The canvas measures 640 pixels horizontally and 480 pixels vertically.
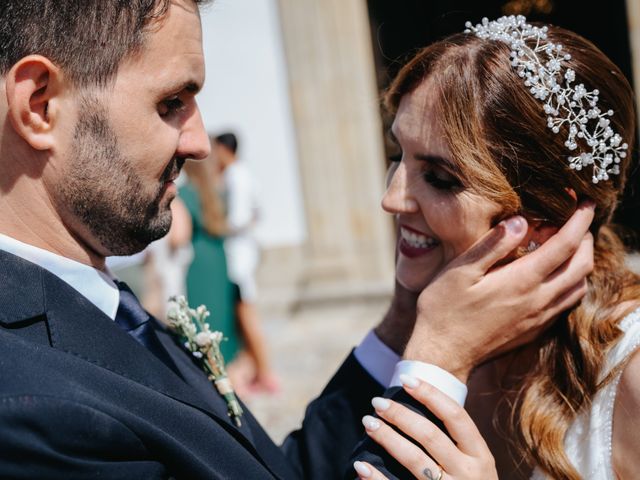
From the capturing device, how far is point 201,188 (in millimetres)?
5797

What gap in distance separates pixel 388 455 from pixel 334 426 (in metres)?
0.49

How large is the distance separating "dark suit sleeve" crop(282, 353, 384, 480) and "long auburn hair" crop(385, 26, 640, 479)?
1.51 feet

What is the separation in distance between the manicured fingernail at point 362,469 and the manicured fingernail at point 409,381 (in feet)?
0.69

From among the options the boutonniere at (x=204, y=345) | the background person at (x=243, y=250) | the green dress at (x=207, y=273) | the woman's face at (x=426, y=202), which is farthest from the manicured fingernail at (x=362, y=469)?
the background person at (x=243, y=250)

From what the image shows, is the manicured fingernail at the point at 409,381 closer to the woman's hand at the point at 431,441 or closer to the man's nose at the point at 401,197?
the woman's hand at the point at 431,441

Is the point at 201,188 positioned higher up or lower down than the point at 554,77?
lower down

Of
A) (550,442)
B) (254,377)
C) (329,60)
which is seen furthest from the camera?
(329,60)

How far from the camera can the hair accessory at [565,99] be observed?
184 centimetres

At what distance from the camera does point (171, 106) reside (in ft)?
5.64

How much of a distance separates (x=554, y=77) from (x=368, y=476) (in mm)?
1142

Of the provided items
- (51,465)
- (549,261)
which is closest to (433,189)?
(549,261)

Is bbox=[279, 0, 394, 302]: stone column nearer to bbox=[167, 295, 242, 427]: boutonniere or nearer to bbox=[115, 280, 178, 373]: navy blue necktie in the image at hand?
bbox=[167, 295, 242, 427]: boutonniere

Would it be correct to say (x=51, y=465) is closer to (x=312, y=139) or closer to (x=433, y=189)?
(x=433, y=189)

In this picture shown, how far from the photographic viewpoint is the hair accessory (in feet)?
6.03
